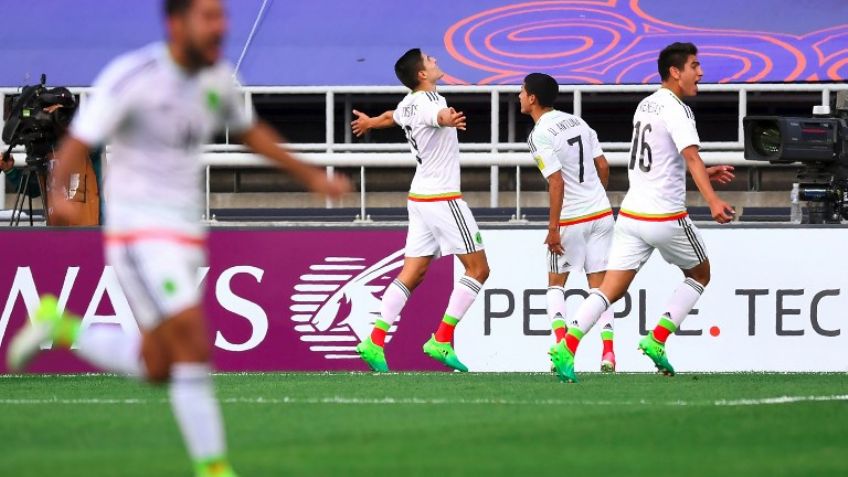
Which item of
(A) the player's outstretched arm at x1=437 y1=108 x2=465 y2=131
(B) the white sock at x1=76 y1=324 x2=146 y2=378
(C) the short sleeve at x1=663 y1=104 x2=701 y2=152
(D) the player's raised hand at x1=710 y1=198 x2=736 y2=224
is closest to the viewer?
(B) the white sock at x1=76 y1=324 x2=146 y2=378

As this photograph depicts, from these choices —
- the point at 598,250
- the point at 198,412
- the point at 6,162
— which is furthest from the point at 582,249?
the point at 198,412

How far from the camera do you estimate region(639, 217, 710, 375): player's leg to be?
12820 millimetres

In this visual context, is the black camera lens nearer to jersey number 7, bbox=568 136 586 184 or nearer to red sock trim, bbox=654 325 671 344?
jersey number 7, bbox=568 136 586 184

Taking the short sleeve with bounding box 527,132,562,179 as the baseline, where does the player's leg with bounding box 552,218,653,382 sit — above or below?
below

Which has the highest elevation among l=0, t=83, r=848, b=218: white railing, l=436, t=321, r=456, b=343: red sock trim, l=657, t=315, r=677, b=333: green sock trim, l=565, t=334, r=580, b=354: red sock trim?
l=0, t=83, r=848, b=218: white railing

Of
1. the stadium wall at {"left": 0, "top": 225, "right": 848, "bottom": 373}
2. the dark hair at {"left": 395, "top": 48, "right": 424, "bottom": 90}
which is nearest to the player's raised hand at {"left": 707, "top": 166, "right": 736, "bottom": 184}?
the stadium wall at {"left": 0, "top": 225, "right": 848, "bottom": 373}

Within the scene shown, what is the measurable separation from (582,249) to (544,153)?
94cm

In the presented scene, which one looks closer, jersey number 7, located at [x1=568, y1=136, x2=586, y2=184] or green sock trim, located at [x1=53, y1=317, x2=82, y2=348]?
green sock trim, located at [x1=53, y1=317, x2=82, y2=348]

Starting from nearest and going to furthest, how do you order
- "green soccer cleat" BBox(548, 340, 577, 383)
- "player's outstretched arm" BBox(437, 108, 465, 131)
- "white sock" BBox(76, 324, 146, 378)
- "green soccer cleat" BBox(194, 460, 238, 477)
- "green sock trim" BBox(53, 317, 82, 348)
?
"green soccer cleat" BBox(194, 460, 238, 477) → "white sock" BBox(76, 324, 146, 378) → "green sock trim" BBox(53, 317, 82, 348) → "green soccer cleat" BBox(548, 340, 577, 383) → "player's outstretched arm" BBox(437, 108, 465, 131)

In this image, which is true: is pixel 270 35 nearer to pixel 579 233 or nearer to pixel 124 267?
pixel 579 233

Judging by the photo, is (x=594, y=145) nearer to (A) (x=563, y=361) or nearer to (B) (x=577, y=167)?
(B) (x=577, y=167)

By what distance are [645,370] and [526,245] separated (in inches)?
52.9

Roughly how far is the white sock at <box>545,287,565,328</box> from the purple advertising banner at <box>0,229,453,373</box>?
53.6 inches

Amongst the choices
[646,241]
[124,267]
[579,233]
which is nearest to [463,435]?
[124,267]
